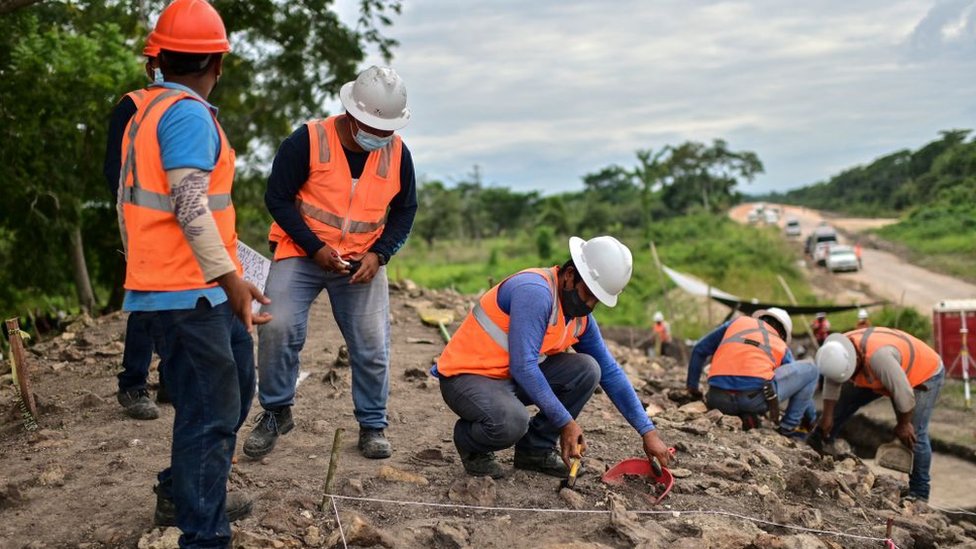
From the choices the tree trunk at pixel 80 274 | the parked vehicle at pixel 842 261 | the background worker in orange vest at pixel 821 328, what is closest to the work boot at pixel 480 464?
the tree trunk at pixel 80 274

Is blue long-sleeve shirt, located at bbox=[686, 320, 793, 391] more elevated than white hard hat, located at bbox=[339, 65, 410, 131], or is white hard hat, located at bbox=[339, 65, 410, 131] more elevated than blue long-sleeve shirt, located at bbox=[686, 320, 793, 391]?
white hard hat, located at bbox=[339, 65, 410, 131]

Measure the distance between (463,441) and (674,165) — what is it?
6451 centimetres

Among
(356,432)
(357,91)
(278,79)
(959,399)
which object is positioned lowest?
(959,399)

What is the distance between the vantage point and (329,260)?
3873 mm

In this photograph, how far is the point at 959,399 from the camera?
451 inches

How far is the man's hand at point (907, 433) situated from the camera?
6.51 m

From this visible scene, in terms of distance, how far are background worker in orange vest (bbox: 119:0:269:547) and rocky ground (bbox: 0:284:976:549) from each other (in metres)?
0.50

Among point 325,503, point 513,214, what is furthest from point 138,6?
point 513,214

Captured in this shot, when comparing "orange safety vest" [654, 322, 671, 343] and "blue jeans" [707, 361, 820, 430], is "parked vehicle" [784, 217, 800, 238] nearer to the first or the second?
"orange safety vest" [654, 322, 671, 343]

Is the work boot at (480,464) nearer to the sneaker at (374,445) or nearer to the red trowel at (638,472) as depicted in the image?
the sneaker at (374,445)

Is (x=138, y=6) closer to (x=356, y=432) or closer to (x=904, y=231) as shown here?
(x=356, y=432)

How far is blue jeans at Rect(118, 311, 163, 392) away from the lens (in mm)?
4406

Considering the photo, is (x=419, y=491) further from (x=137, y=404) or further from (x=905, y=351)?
(x=905, y=351)

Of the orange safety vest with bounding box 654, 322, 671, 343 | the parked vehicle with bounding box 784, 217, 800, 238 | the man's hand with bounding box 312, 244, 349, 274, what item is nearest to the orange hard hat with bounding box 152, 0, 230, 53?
the man's hand with bounding box 312, 244, 349, 274
